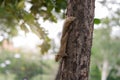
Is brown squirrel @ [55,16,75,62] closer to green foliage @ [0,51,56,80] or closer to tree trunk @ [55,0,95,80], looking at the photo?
tree trunk @ [55,0,95,80]

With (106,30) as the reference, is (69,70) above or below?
below

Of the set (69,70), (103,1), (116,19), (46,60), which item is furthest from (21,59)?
(69,70)

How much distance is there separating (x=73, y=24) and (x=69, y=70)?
0.25 m

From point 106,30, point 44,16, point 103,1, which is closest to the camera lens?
point 44,16

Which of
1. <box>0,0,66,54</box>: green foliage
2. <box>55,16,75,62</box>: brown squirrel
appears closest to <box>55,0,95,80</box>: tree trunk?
<box>55,16,75,62</box>: brown squirrel

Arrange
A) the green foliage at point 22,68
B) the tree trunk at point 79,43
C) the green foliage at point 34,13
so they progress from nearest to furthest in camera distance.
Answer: the tree trunk at point 79,43
the green foliage at point 34,13
the green foliage at point 22,68

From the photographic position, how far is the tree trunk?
1951 millimetres

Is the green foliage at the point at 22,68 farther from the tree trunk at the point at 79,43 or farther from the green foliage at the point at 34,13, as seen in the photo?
the tree trunk at the point at 79,43

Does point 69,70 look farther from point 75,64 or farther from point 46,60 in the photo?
Answer: point 46,60

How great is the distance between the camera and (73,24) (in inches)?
79.3

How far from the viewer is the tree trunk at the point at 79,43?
6.40 feet

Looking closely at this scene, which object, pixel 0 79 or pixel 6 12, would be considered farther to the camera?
pixel 0 79

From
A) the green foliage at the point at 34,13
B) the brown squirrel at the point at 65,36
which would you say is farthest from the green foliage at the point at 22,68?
the brown squirrel at the point at 65,36

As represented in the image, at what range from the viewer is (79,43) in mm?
1967
